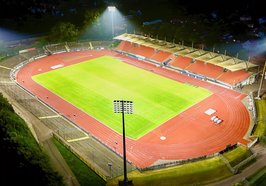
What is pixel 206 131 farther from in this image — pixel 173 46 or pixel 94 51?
pixel 94 51

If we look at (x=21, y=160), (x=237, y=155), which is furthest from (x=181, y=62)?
(x=21, y=160)

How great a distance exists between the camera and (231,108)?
49.1 meters

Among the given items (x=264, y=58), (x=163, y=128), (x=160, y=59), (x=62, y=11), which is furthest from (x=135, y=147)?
(x=62, y=11)

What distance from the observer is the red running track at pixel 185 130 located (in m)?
39.4

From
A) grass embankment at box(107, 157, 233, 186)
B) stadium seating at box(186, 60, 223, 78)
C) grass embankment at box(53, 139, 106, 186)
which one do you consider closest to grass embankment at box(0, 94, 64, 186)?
grass embankment at box(53, 139, 106, 186)

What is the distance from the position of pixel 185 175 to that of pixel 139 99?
2149 centimetres

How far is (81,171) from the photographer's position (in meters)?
34.1

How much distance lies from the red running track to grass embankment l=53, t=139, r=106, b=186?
19.7 ft

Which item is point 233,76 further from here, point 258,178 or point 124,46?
point 124,46

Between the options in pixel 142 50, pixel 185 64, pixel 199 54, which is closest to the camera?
pixel 199 54

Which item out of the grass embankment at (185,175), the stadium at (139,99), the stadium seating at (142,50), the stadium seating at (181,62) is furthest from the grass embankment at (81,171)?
the stadium seating at (142,50)

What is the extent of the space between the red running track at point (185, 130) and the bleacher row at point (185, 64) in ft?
9.66

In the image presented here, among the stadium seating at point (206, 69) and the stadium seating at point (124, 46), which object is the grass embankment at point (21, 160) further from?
the stadium seating at point (124, 46)

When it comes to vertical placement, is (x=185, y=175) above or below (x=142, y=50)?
below
